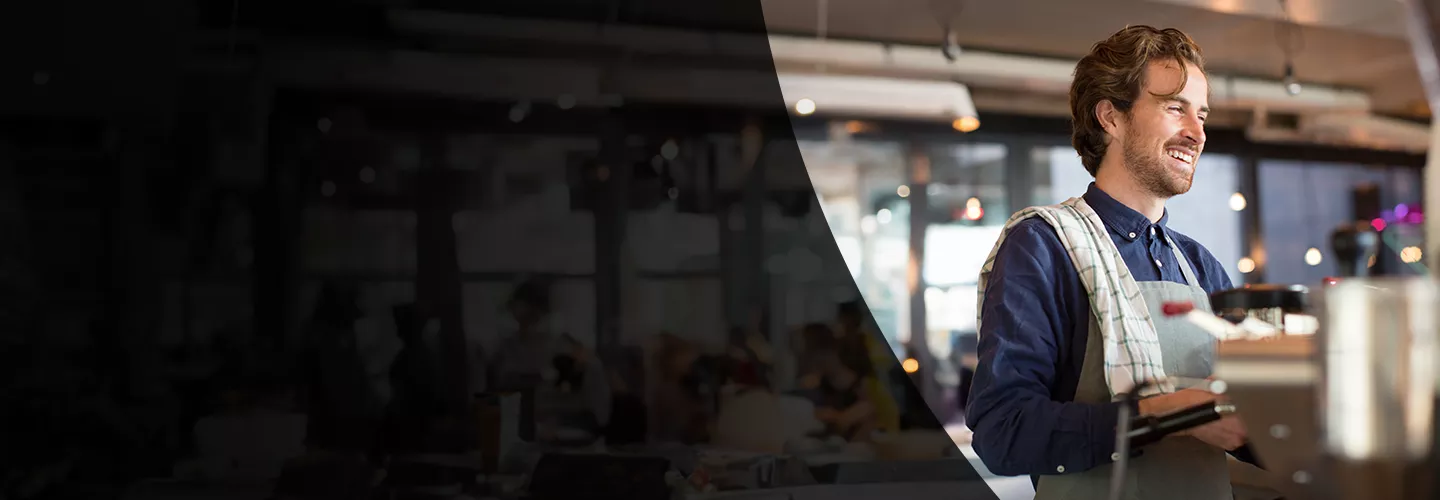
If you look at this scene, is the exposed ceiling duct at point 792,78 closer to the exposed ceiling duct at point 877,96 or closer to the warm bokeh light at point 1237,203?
the exposed ceiling duct at point 877,96

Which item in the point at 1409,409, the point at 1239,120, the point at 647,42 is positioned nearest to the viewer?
the point at 1409,409

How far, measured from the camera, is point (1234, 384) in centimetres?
79

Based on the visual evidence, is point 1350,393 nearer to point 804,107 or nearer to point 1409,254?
point 804,107

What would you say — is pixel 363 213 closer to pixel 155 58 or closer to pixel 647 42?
pixel 155 58

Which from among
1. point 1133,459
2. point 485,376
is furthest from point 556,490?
point 1133,459

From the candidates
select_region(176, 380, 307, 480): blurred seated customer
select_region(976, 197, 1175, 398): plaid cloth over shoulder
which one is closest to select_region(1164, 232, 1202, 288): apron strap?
select_region(976, 197, 1175, 398): plaid cloth over shoulder

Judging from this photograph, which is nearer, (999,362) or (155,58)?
(999,362)

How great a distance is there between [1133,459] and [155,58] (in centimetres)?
283

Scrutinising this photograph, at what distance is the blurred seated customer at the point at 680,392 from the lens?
10.7 feet

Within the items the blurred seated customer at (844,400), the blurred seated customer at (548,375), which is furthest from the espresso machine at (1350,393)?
the blurred seated customer at (844,400)

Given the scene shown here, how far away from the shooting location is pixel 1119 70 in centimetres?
117

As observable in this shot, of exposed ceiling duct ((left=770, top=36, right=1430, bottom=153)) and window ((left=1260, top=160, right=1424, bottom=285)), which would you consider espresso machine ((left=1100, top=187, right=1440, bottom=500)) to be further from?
window ((left=1260, top=160, right=1424, bottom=285))

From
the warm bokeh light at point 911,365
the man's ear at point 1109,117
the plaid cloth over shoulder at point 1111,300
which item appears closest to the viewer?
the plaid cloth over shoulder at point 1111,300

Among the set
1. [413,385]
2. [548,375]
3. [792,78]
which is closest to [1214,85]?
[792,78]
